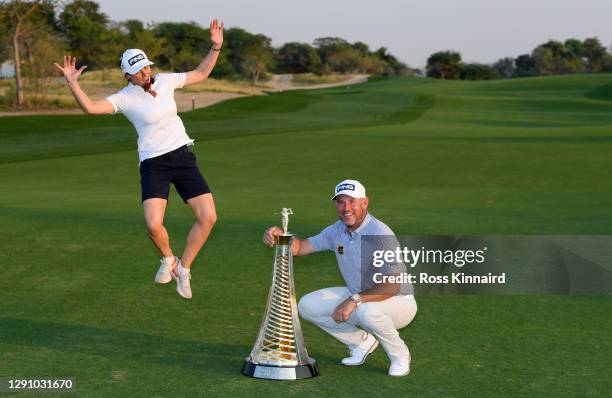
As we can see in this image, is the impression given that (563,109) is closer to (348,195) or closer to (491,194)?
(491,194)

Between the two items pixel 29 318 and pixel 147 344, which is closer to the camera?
pixel 147 344

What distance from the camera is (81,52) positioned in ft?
Result: 413

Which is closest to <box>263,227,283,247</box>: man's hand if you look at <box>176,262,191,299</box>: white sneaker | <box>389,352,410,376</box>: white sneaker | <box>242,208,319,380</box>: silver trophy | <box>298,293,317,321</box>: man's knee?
<box>242,208,319,380</box>: silver trophy

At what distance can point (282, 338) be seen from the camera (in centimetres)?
689

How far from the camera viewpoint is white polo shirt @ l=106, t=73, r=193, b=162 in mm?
9148

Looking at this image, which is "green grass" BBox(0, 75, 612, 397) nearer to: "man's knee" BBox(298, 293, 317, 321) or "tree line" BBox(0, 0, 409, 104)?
"man's knee" BBox(298, 293, 317, 321)

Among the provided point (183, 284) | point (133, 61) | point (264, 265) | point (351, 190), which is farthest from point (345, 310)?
point (264, 265)

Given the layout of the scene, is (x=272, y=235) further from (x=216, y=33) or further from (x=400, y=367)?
(x=216, y=33)

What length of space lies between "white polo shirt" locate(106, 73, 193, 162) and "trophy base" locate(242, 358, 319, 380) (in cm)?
319

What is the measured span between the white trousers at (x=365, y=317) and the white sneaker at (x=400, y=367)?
3cm

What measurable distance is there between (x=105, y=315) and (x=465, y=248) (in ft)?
18.2

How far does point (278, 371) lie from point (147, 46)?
10962cm

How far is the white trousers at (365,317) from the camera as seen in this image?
6.88 m

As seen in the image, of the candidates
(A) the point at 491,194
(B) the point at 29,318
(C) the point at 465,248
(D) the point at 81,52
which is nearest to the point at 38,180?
(A) the point at 491,194
